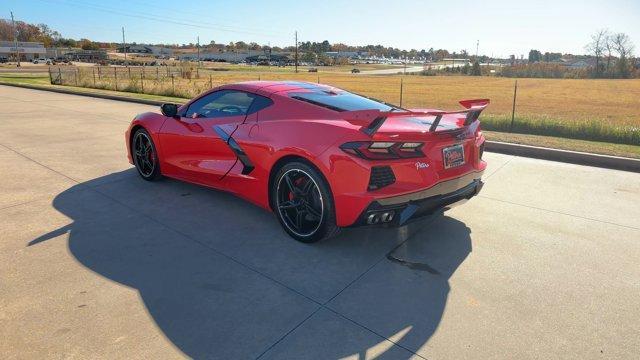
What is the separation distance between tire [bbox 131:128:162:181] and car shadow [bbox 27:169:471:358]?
0.70 m

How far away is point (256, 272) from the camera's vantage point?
136 inches

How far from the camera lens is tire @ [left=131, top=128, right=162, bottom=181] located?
18.5 feet

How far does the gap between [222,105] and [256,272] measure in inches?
82.6

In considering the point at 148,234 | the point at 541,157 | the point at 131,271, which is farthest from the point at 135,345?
the point at 541,157

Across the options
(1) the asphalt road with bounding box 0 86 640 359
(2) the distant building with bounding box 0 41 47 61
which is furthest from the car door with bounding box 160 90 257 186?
(2) the distant building with bounding box 0 41 47 61

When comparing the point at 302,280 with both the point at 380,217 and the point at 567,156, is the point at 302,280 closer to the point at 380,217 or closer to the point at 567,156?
the point at 380,217

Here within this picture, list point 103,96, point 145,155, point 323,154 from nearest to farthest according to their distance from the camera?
point 323,154, point 145,155, point 103,96

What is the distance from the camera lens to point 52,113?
1275 cm

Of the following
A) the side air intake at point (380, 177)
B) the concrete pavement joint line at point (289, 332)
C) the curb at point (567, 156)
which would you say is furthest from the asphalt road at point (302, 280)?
the curb at point (567, 156)

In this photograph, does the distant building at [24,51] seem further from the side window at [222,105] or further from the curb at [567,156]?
the curb at [567,156]

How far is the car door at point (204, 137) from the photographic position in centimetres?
459

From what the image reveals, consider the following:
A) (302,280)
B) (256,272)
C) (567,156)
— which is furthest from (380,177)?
(567,156)

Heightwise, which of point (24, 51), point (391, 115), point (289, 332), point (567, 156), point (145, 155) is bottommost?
point (289, 332)

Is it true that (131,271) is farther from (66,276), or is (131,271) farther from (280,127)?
(280,127)
